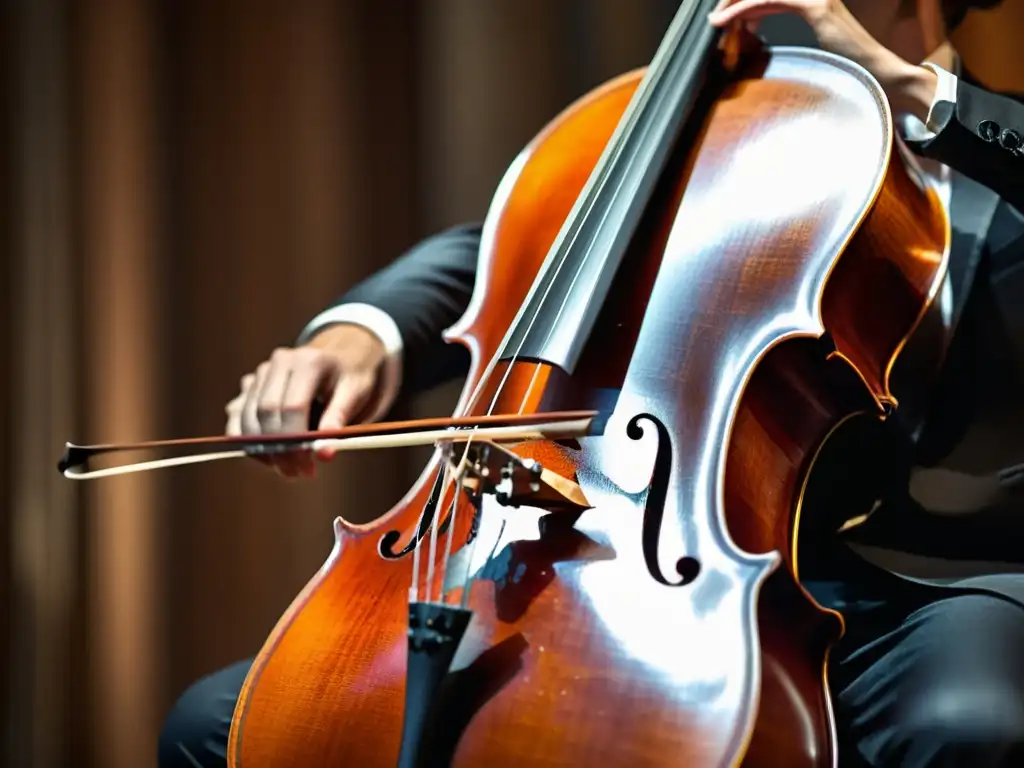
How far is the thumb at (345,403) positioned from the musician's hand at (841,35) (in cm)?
38

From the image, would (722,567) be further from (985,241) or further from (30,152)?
(30,152)

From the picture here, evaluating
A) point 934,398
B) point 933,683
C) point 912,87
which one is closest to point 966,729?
point 933,683

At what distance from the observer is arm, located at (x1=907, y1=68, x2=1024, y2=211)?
0.69 metres

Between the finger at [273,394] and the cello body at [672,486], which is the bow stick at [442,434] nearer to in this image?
the cello body at [672,486]

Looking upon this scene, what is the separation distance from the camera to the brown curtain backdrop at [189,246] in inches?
47.8

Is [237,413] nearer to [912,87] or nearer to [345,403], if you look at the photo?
[345,403]

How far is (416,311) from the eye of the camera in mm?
849

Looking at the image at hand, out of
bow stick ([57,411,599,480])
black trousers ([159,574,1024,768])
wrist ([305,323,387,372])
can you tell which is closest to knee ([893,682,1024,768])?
black trousers ([159,574,1024,768])

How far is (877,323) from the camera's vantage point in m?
0.68

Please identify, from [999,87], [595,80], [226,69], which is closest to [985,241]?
[999,87]

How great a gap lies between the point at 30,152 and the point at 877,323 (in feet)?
3.36

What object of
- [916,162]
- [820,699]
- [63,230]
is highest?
[916,162]

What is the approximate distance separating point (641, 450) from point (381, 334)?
320 mm

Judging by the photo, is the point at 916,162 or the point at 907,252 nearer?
the point at 907,252
